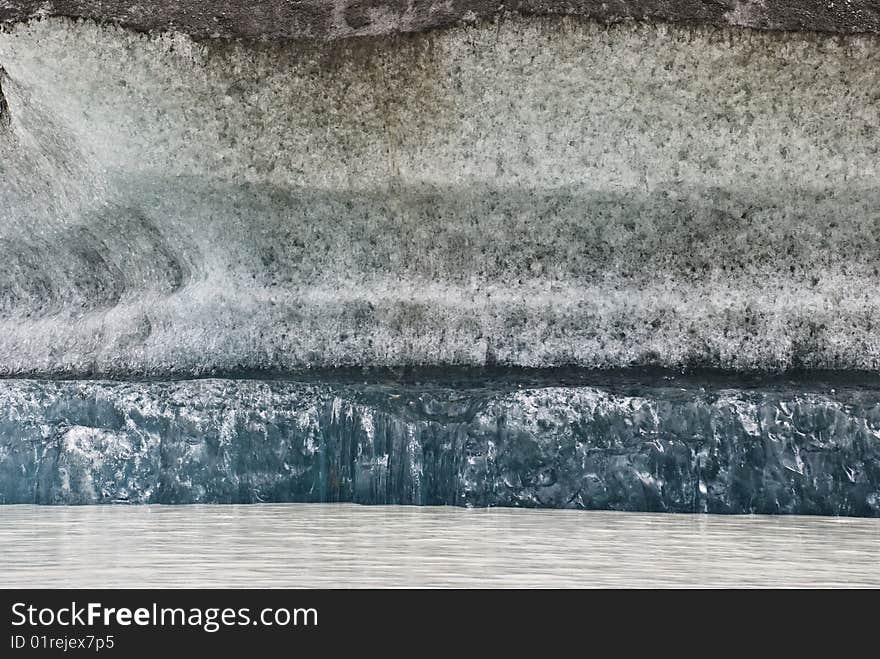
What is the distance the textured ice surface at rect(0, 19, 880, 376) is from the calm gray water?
2.13 ft

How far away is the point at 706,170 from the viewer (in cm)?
326

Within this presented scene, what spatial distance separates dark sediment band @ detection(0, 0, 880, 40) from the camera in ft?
10.3

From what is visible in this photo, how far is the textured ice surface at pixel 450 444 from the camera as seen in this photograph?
2.90 meters

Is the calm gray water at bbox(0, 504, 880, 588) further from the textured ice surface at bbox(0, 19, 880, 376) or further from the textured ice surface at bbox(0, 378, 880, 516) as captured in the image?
the textured ice surface at bbox(0, 19, 880, 376)

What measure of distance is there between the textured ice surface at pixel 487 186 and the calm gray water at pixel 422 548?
25.5 inches

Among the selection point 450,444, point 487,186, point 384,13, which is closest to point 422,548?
point 450,444

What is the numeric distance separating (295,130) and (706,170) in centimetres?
102

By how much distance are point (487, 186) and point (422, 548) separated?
156 centimetres

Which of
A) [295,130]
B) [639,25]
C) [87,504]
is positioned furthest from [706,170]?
[87,504]

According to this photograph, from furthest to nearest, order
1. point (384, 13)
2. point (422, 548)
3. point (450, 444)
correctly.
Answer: point (384, 13) < point (450, 444) < point (422, 548)

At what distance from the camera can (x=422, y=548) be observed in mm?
1903

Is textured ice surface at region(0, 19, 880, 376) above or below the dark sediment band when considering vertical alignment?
below

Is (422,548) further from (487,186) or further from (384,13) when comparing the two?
(384,13)

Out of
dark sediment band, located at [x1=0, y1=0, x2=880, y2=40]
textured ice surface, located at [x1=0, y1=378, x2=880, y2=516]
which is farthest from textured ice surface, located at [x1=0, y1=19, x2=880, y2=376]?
textured ice surface, located at [x1=0, y1=378, x2=880, y2=516]
